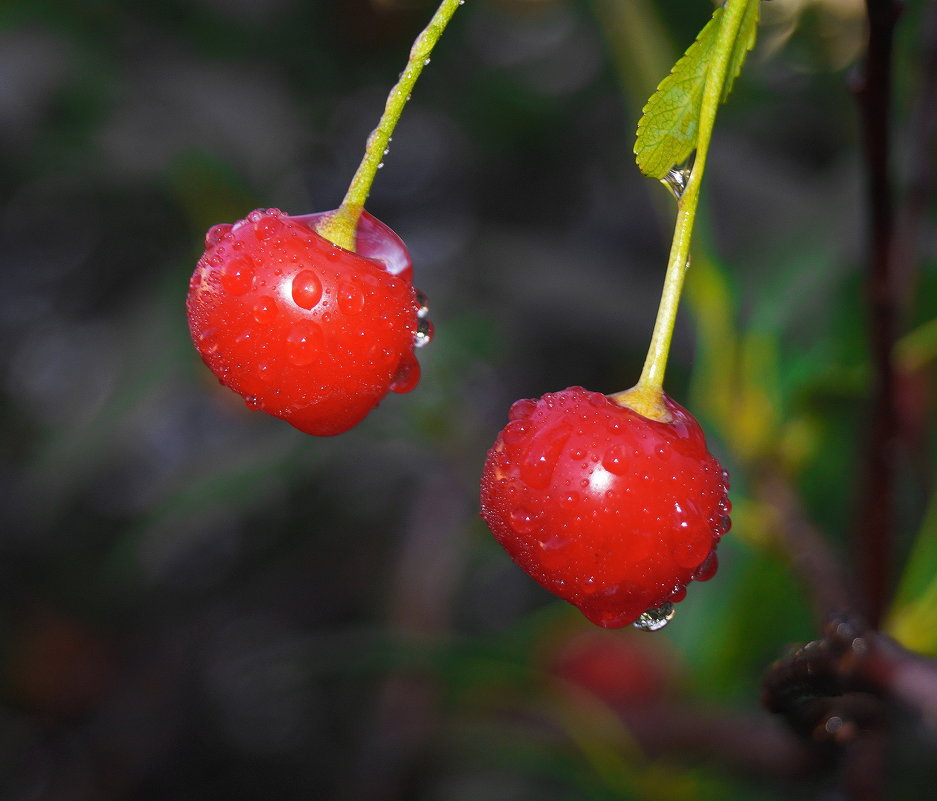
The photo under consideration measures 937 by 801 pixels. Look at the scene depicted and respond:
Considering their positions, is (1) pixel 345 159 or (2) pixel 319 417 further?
(1) pixel 345 159

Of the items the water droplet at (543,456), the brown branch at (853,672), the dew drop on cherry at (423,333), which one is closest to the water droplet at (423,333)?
the dew drop on cherry at (423,333)

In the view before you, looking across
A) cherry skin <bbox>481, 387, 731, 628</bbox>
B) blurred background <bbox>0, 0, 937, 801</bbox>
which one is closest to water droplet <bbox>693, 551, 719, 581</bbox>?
cherry skin <bbox>481, 387, 731, 628</bbox>

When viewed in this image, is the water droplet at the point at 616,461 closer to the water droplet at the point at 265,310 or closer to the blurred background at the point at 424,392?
the water droplet at the point at 265,310

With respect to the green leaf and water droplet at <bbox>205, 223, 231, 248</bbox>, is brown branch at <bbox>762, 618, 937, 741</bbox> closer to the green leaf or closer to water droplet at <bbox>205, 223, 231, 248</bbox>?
the green leaf

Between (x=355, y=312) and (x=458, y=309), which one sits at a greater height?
(x=458, y=309)

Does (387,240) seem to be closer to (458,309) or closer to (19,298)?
(458,309)

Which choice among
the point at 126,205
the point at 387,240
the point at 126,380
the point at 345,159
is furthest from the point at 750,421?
the point at 126,205

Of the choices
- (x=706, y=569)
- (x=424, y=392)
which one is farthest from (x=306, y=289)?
(x=424, y=392)

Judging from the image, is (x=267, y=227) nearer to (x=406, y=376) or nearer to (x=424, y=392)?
(x=406, y=376)
